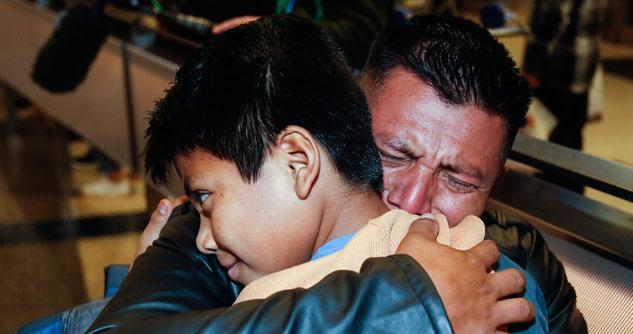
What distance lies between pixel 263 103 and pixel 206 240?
22cm

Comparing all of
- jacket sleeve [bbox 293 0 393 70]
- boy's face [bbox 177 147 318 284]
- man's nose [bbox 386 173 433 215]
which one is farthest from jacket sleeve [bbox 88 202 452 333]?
jacket sleeve [bbox 293 0 393 70]

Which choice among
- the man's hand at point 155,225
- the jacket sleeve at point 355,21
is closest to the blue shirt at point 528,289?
the man's hand at point 155,225

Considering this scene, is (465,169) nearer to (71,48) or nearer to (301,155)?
(301,155)

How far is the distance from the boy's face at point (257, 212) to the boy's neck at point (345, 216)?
23 mm

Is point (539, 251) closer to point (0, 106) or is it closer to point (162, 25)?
point (162, 25)

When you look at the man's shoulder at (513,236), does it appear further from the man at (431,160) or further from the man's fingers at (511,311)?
the man's fingers at (511,311)

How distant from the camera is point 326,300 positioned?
31.8 inches

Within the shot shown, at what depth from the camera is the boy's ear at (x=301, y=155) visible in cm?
92

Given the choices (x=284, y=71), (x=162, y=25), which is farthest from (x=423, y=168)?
(x=162, y=25)

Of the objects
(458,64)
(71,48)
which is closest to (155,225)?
(458,64)

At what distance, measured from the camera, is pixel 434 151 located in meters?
1.15

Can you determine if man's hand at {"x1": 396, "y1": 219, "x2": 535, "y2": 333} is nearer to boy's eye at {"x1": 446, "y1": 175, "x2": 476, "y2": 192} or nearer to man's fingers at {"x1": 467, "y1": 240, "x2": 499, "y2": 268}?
man's fingers at {"x1": 467, "y1": 240, "x2": 499, "y2": 268}

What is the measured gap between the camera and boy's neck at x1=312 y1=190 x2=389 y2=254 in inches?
39.0

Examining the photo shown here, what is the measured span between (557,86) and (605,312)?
6.97ft
